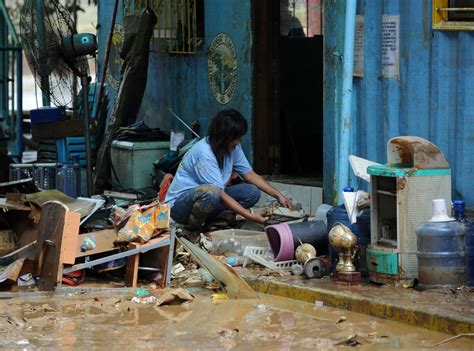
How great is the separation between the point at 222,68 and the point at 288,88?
5.04 ft

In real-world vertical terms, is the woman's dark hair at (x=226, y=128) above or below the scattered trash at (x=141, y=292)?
above

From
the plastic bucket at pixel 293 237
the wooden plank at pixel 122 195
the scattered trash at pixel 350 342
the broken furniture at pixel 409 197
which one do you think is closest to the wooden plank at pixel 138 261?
the plastic bucket at pixel 293 237

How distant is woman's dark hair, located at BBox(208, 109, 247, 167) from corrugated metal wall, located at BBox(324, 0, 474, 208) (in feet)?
3.24

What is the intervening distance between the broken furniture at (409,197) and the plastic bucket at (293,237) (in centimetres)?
89

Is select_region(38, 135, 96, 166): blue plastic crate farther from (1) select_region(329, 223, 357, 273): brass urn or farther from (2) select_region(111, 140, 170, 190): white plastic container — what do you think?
(1) select_region(329, 223, 357, 273): brass urn

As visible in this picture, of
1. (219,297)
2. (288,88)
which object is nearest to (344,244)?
(219,297)

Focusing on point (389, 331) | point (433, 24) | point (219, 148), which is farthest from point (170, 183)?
point (389, 331)

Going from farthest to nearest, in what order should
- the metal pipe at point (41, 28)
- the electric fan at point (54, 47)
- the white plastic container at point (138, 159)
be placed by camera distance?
the white plastic container at point (138, 159) < the electric fan at point (54, 47) < the metal pipe at point (41, 28)

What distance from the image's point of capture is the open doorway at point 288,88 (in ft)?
40.4

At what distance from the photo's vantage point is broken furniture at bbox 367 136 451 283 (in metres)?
8.22

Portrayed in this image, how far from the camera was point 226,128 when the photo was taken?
386 inches

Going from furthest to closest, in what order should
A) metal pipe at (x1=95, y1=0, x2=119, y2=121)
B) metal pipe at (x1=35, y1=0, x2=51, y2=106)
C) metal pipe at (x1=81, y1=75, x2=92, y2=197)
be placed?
metal pipe at (x1=95, y1=0, x2=119, y2=121) → metal pipe at (x1=81, y1=75, x2=92, y2=197) → metal pipe at (x1=35, y1=0, x2=51, y2=106)

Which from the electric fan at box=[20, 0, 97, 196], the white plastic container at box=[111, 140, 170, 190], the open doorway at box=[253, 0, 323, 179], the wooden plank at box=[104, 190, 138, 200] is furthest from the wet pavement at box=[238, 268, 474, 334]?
the electric fan at box=[20, 0, 97, 196]

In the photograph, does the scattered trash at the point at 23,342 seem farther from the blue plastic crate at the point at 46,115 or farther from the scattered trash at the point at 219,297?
the blue plastic crate at the point at 46,115
